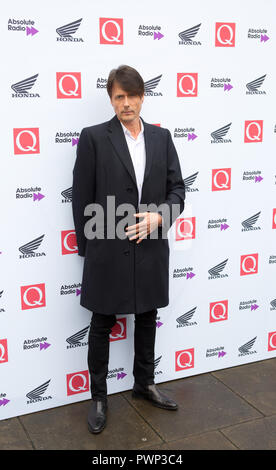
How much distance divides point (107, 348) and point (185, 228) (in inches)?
32.6

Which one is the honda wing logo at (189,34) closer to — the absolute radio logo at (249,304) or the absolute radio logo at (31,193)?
the absolute radio logo at (31,193)

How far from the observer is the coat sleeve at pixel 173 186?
9.09 ft

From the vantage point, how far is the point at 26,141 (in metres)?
2.66

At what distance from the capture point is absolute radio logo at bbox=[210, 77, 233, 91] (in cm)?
308

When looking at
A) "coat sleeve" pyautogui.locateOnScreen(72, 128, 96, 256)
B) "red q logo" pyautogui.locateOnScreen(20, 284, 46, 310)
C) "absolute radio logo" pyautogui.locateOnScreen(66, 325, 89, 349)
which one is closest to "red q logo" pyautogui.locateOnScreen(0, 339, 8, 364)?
"red q logo" pyautogui.locateOnScreen(20, 284, 46, 310)

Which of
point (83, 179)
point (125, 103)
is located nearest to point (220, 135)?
point (125, 103)

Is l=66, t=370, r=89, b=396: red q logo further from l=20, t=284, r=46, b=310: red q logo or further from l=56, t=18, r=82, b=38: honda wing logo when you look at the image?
l=56, t=18, r=82, b=38: honda wing logo

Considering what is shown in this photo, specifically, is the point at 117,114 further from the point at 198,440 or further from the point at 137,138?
the point at 198,440

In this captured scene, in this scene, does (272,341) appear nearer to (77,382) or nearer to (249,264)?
(249,264)

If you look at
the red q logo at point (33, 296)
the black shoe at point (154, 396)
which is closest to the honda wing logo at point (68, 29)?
the red q logo at point (33, 296)

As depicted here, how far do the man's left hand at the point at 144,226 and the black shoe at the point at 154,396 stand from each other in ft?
2.94

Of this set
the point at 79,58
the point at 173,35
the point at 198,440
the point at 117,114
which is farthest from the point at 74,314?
the point at 173,35

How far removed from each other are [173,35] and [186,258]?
48.8 inches
